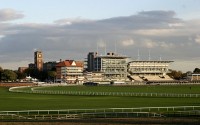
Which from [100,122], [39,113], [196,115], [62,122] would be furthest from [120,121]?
[39,113]

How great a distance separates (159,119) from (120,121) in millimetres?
2784

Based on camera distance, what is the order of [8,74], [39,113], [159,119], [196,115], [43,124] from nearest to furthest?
1. [43,124]
2. [159,119]
3. [196,115]
4. [39,113]
5. [8,74]

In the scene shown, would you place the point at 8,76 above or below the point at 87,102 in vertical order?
above

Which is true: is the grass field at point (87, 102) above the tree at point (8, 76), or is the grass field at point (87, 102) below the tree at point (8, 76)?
below

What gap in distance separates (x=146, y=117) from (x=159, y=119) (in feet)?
5.85

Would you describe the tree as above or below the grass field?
above

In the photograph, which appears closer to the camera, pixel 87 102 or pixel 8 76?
pixel 87 102

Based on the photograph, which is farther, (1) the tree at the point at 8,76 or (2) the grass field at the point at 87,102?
(1) the tree at the point at 8,76

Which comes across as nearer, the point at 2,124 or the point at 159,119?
the point at 2,124

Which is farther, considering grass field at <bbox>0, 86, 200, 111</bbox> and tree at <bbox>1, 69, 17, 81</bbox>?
tree at <bbox>1, 69, 17, 81</bbox>

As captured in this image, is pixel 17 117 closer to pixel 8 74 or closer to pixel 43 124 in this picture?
pixel 43 124

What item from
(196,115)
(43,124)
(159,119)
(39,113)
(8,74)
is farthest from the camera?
(8,74)

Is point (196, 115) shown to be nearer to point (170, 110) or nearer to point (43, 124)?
point (170, 110)

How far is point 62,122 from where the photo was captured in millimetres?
28594
